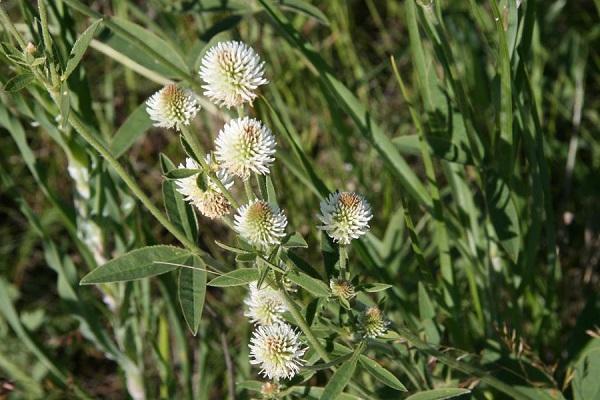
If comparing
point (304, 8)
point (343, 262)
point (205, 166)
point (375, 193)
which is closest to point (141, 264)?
point (205, 166)

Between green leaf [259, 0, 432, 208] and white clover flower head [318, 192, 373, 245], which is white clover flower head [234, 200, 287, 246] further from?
green leaf [259, 0, 432, 208]

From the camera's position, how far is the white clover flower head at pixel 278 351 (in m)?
1.34

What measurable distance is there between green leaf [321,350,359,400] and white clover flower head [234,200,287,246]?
239 mm

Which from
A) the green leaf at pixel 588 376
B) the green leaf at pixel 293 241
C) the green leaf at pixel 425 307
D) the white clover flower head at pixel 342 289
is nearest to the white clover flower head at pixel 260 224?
the green leaf at pixel 293 241

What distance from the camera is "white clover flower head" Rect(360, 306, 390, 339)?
1.39 meters

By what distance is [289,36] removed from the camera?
1930 millimetres

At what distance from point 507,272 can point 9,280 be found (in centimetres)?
183

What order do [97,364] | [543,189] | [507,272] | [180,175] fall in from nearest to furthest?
[180,175]
[543,189]
[507,272]
[97,364]

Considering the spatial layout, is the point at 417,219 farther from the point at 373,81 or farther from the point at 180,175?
the point at 180,175

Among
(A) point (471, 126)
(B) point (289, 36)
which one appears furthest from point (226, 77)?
(A) point (471, 126)

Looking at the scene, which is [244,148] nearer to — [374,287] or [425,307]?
[374,287]

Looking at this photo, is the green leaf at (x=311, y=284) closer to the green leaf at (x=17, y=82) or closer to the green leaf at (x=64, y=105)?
the green leaf at (x=64, y=105)

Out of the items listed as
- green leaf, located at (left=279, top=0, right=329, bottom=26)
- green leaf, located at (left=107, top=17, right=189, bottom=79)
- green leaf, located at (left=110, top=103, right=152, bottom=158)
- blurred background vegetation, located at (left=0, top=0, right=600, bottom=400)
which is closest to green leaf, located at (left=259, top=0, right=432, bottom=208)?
blurred background vegetation, located at (left=0, top=0, right=600, bottom=400)

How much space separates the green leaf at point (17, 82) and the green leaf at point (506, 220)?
1.04m
